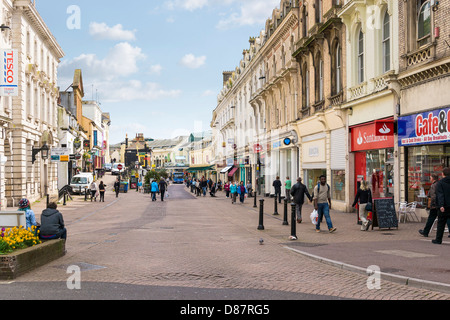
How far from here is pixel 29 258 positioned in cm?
939

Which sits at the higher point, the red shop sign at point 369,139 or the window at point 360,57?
the window at point 360,57

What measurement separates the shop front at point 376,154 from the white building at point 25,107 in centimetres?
1754

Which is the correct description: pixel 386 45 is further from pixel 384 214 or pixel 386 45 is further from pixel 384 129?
pixel 384 214

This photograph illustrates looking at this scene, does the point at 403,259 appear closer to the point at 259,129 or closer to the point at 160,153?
the point at 259,129

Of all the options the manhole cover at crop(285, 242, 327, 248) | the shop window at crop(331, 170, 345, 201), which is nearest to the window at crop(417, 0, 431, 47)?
the manhole cover at crop(285, 242, 327, 248)

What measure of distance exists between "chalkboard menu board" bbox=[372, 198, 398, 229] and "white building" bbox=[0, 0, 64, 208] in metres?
19.1

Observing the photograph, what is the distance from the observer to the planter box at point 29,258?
8.66 metres

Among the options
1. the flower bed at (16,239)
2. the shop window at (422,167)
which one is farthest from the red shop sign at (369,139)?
the flower bed at (16,239)

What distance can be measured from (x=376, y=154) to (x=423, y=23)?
20.0ft

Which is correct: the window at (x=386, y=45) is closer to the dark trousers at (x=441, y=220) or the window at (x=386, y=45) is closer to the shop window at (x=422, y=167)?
the shop window at (x=422, y=167)

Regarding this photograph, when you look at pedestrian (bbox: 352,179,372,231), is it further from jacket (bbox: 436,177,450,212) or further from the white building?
the white building

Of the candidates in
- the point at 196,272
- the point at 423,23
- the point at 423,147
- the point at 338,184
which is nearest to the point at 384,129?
the point at 423,147

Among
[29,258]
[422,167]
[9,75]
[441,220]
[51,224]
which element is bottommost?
[29,258]

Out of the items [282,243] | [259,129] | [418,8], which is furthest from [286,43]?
[282,243]
